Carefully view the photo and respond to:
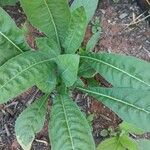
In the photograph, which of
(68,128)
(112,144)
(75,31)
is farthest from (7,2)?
(112,144)

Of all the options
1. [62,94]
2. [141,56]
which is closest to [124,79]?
[62,94]

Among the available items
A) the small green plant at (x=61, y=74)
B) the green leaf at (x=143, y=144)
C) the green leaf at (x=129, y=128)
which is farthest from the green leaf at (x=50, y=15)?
the green leaf at (x=143, y=144)

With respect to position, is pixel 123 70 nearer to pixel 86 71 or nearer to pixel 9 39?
pixel 86 71

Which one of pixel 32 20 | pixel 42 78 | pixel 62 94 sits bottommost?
pixel 62 94

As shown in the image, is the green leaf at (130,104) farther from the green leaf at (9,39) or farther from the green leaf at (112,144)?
the green leaf at (9,39)

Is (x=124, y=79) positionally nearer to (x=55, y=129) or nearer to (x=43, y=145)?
(x=55, y=129)

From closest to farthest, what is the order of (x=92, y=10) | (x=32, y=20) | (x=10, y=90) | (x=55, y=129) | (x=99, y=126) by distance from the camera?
(x=10, y=90), (x=55, y=129), (x=32, y=20), (x=92, y=10), (x=99, y=126)
